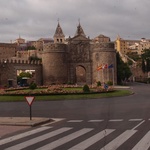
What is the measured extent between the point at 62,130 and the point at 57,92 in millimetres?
20953

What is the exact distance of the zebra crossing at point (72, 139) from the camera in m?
9.79

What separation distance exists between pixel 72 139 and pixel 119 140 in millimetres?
1597

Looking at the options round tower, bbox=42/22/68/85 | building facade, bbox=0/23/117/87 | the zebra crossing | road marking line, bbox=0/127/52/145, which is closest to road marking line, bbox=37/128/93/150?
the zebra crossing

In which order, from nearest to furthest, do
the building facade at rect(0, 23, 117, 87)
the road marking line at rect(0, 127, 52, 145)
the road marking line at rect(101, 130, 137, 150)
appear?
the road marking line at rect(101, 130, 137, 150)
the road marking line at rect(0, 127, 52, 145)
the building facade at rect(0, 23, 117, 87)

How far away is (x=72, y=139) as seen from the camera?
1098 centimetres

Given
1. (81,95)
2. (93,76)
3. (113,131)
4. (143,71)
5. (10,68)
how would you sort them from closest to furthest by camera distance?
(113,131) < (81,95) < (10,68) < (93,76) < (143,71)

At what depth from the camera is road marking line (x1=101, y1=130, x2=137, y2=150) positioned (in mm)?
9547

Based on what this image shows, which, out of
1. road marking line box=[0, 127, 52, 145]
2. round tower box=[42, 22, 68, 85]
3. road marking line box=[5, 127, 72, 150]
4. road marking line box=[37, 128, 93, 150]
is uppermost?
round tower box=[42, 22, 68, 85]

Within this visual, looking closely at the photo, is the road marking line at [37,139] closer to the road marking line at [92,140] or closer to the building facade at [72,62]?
the road marking line at [92,140]

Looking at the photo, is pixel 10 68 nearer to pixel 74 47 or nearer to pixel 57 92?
pixel 74 47

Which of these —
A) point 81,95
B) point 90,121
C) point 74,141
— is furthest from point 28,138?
point 81,95

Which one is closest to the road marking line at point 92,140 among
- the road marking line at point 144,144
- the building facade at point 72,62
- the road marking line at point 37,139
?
the road marking line at point 144,144

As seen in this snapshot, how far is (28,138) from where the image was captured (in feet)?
37.7

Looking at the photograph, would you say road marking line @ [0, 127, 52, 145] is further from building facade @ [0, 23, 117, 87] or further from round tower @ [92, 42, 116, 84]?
round tower @ [92, 42, 116, 84]
